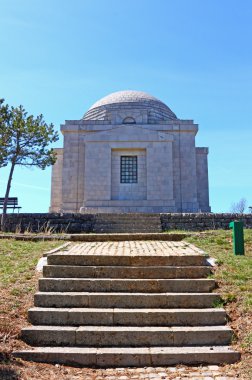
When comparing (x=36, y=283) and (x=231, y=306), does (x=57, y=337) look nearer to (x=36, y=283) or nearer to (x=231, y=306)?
(x=36, y=283)

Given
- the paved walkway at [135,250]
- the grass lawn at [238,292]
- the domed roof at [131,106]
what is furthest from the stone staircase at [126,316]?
the domed roof at [131,106]

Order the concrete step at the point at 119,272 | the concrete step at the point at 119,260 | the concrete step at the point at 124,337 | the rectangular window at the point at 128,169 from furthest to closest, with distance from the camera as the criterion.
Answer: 1. the rectangular window at the point at 128,169
2. the concrete step at the point at 119,260
3. the concrete step at the point at 119,272
4. the concrete step at the point at 124,337

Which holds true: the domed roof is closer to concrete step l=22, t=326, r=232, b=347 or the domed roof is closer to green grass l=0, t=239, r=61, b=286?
green grass l=0, t=239, r=61, b=286

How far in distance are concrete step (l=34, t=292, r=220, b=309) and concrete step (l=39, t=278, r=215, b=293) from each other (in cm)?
25

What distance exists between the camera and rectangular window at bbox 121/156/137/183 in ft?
79.2

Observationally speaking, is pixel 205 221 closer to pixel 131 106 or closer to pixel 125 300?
pixel 125 300

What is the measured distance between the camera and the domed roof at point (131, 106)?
27.2 metres


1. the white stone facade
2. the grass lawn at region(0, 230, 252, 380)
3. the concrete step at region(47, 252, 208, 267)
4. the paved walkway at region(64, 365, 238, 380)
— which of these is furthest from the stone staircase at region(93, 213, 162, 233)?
the paved walkway at region(64, 365, 238, 380)

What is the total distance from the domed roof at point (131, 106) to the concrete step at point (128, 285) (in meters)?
21.4

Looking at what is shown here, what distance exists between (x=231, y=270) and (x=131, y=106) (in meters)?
22.3

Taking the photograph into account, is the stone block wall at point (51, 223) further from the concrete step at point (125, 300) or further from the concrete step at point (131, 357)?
the concrete step at point (131, 357)

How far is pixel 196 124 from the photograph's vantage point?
2562 centimetres

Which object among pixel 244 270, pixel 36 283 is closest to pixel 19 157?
pixel 36 283

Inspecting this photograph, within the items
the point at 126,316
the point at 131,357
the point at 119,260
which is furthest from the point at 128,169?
the point at 131,357
